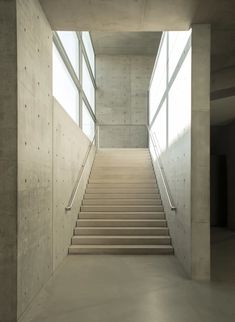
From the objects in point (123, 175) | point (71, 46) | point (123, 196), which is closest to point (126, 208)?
point (123, 196)

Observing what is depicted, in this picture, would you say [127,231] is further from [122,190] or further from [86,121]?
[86,121]

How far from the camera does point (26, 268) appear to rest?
3.41 m

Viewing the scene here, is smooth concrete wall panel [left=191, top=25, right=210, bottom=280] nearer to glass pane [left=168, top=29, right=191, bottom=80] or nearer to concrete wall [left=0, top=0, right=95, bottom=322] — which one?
glass pane [left=168, top=29, right=191, bottom=80]

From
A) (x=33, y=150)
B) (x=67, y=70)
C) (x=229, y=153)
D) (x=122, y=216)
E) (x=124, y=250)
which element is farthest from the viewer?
(x=229, y=153)

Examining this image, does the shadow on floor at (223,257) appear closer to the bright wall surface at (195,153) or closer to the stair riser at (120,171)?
the bright wall surface at (195,153)

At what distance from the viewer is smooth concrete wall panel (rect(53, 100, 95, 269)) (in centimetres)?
495

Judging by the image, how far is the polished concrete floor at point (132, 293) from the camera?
3275 mm

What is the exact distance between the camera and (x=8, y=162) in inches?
123

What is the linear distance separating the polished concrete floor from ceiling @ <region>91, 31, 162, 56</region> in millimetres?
9028

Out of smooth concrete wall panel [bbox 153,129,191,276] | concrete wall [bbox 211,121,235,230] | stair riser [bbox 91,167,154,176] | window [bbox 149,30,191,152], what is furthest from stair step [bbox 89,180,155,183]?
concrete wall [bbox 211,121,235,230]

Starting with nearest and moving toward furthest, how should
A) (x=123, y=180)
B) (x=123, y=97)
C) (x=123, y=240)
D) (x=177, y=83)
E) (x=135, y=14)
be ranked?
(x=135, y=14)
(x=177, y=83)
(x=123, y=240)
(x=123, y=180)
(x=123, y=97)

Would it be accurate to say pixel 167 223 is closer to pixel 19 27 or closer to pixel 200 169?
pixel 200 169

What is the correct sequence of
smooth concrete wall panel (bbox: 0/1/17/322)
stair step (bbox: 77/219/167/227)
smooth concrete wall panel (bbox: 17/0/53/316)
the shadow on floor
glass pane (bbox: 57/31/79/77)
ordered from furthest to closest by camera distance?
stair step (bbox: 77/219/167/227)
glass pane (bbox: 57/31/79/77)
the shadow on floor
smooth concrete wall panel (bbox: 17/0/53/316)
smooth concrete wall panel (bbox: 0/1/17/322)

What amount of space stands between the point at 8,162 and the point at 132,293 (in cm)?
226
